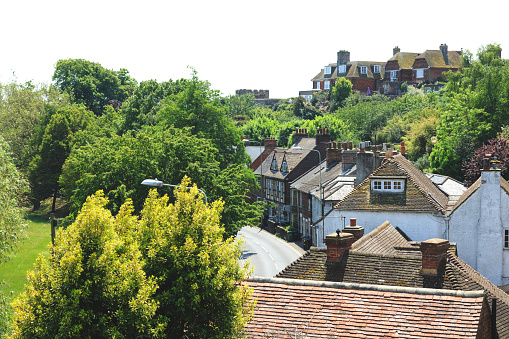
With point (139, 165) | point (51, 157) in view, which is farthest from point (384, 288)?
point (51, 157)

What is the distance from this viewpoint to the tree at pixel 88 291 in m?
10.7

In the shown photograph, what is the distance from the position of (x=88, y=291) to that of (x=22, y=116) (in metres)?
70.6

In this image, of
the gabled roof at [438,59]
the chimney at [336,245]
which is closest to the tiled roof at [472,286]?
the chimney at [336,245]

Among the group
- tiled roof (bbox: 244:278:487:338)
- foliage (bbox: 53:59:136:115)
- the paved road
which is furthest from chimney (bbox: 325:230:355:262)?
foliage (bbox: 53:59:136:115)

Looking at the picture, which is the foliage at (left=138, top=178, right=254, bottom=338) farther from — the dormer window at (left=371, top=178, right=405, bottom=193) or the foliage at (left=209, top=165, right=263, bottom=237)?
the foliage at (left=209, top=165, right=263, bottom=237)

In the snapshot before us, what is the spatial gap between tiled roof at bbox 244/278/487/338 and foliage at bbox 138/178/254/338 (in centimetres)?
197

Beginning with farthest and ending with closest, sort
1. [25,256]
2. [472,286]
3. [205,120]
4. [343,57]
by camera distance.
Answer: [343,57] < [205,120] < [25,256] < [472,286]

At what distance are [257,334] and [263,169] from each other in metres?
56.0

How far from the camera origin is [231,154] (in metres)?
47.9

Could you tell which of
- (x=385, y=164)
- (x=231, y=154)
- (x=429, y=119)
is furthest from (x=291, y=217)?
(x=385, y=164)

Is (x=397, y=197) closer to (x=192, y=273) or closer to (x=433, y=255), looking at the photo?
(x=433, y=255)

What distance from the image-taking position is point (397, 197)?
102 ft

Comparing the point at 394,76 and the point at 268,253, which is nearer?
the point at 268,253

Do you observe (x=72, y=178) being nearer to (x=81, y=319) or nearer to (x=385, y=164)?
(x=385, y=164)
